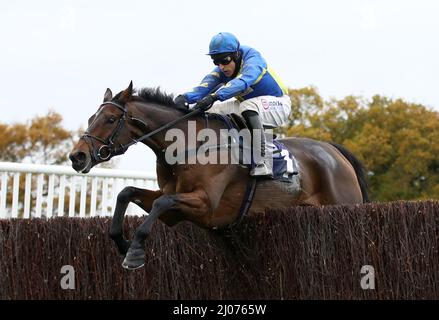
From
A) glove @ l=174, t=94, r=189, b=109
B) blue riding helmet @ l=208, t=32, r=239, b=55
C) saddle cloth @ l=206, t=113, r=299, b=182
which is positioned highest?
blue riding helmet @ l=208, t=32, r=239, b=55

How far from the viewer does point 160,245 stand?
7.87m

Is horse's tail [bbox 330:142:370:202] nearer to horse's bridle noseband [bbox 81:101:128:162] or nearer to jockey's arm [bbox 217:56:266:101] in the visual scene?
jockey's arm [bbox 217:56:266:101]

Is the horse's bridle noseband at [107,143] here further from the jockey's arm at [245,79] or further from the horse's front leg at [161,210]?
the jockey's arm at [245,79]

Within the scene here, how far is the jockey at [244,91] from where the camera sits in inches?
280

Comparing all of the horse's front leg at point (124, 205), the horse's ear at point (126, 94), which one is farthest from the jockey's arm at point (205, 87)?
the horse's front leg at point (124, 205)

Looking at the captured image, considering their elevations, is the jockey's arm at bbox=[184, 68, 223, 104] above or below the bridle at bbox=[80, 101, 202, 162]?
above

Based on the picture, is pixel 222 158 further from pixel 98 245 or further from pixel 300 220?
pixel 98 245

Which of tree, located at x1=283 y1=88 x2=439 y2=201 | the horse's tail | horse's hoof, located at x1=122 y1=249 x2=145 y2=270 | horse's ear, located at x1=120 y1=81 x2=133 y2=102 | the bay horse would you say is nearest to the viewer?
horse's hoof, located at x1=122 y1=249 x2=145 y2=270

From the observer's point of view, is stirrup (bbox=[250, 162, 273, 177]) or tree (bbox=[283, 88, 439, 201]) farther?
tree (bbox=[283, 88, 439, 201])

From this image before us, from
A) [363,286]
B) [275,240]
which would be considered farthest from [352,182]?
[363,286]

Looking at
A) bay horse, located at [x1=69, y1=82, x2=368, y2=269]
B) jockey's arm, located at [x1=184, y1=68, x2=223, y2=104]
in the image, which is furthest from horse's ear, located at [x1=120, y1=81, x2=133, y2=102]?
jockey's arm, located at [x1=184, y1=68, x2=223, y2=104]

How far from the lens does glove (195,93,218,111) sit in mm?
7055

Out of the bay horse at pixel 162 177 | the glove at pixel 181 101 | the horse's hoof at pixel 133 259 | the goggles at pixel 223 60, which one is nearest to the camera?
the horse's hoof at pixel 133 259

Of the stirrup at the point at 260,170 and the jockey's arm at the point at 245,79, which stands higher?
the jockey's arm at the point at 245,79
